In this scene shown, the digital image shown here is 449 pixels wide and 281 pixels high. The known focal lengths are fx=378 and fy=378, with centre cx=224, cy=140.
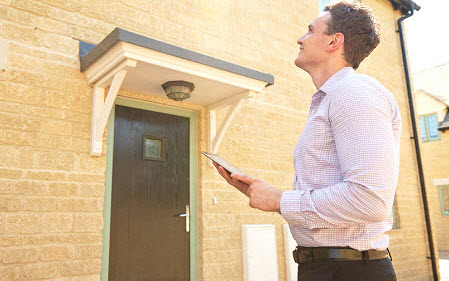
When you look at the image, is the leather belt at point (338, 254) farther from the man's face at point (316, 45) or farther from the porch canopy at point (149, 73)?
the porch canopy at point (149, 73)

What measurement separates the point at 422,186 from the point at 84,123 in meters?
7.83

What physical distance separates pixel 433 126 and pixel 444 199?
3.58 m

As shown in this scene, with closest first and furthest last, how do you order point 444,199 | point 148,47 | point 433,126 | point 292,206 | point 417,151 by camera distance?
1. point 292,206
2. point 148,47
3. point 417,151
4. point 444,199
5. point 433,126

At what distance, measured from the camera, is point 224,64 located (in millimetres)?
4137

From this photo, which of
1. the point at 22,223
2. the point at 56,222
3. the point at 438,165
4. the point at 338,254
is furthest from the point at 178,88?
the point at 438,165

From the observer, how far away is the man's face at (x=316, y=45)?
1771 mm

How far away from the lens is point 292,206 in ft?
4.49

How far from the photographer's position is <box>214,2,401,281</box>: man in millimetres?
1271

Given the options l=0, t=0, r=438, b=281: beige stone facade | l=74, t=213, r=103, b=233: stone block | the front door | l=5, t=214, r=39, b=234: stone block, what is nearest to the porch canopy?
l=0, t=0, r=438, b=281: beige stone facade

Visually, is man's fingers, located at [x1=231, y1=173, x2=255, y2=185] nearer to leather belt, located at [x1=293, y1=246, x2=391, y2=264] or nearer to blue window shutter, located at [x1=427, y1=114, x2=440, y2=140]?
leather belt, located at [x1=293, y1=246, x2=391, y2=264]

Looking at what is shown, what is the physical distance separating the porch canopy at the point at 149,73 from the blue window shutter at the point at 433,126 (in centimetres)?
1703

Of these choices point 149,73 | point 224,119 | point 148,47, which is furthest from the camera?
point 224,119

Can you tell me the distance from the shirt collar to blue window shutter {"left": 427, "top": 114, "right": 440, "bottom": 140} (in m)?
19.4

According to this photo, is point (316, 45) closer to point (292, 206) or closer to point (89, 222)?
point (292, 206)
